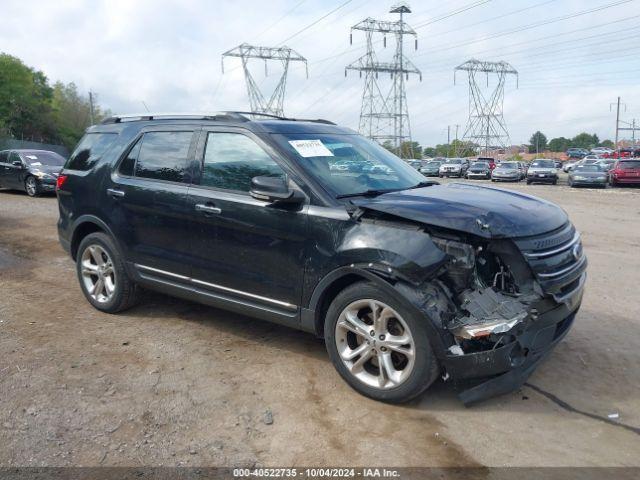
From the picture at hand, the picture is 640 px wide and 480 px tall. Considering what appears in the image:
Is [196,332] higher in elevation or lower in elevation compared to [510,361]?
lower

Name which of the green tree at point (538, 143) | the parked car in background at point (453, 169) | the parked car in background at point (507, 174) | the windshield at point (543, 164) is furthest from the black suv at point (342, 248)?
the green tree at point (538, 143)

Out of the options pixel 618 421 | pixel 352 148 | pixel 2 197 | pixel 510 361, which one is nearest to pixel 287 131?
pixel 352 148

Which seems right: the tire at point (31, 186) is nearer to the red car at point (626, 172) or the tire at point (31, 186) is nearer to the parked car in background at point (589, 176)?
the parked car in background at point (589, 176)

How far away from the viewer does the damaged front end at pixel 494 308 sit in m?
3.33

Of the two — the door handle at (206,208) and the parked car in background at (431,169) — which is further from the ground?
the door handle at (206,208)

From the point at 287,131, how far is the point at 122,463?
269 centimetres

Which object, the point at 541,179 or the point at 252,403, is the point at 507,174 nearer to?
the point at 541,179

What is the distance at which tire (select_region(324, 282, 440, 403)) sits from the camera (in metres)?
3.41

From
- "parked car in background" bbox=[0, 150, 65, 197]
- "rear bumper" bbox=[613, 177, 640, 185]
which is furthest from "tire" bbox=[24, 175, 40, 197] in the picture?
"rear bumper" bbox=[613, 177, 640, 185]

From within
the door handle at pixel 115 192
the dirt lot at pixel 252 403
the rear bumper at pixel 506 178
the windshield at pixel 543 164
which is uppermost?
the door handle at pixel 115 192

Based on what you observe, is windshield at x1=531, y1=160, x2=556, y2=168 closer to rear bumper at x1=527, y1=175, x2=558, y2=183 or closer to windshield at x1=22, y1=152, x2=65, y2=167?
rear bumper at x1=527, y1=175, x2=558, y2=183

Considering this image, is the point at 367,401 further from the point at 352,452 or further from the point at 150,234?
the point at 150,234

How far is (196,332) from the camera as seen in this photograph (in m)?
4.97

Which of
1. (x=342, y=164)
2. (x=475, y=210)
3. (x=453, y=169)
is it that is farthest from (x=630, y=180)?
(x=475, y=210)
